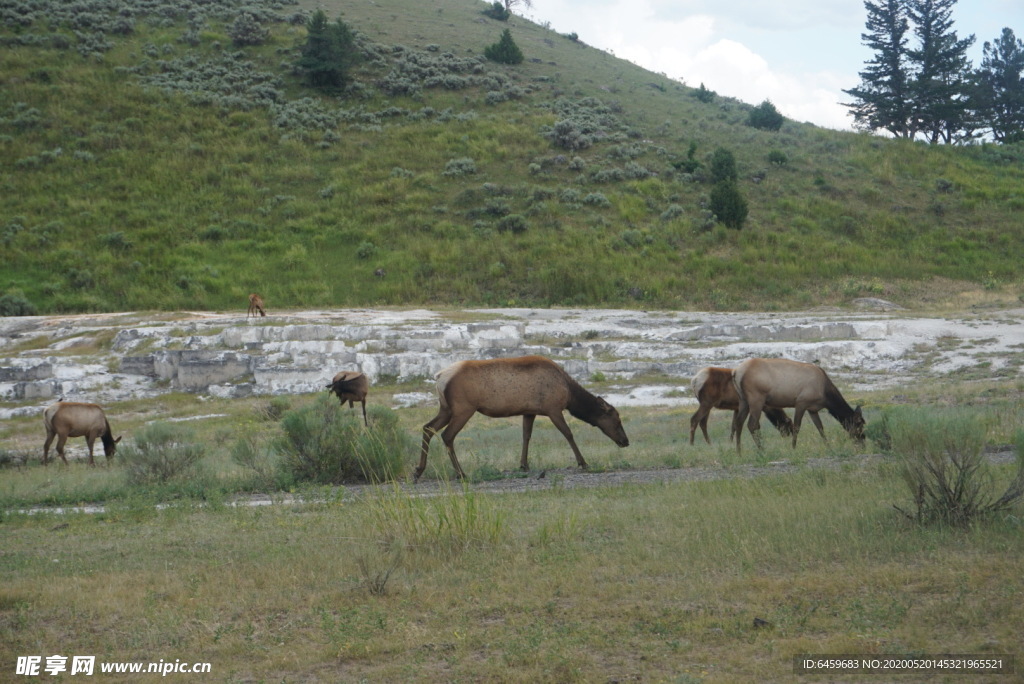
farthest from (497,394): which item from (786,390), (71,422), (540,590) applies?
(71,422)

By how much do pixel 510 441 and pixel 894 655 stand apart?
1420cm

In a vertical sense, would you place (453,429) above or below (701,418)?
above

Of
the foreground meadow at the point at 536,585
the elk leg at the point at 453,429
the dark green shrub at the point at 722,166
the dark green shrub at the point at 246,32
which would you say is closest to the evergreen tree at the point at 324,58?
the dark green shrub at the point at 246,32

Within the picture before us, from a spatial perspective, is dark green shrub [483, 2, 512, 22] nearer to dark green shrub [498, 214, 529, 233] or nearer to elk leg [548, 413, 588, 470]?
dark green shrub [498, 214, 529, 233]

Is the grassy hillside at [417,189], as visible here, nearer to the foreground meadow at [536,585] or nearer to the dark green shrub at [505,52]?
the dark green shrub at [505,52]

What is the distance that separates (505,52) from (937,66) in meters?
32.8

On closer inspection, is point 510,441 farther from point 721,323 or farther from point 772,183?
point 772,183

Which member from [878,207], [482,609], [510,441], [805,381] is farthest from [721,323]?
[878,207]

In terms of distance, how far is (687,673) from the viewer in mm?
5832

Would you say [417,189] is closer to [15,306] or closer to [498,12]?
[15,306]

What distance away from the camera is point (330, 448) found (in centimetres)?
1505

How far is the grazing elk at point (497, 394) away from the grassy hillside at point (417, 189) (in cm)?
2641

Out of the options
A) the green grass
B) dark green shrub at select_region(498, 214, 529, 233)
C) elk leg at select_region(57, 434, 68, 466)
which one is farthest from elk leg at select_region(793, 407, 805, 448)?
dark green shrub at select_region(498, 214, 529, 233)

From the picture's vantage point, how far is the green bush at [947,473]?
8711 mm
